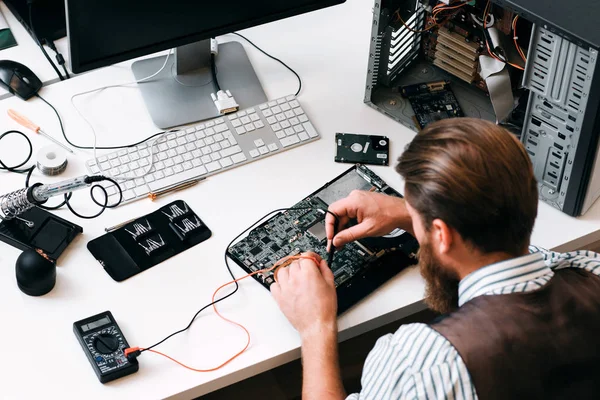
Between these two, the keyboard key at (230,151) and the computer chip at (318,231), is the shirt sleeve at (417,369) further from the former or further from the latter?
the keyboard key at (230,151)

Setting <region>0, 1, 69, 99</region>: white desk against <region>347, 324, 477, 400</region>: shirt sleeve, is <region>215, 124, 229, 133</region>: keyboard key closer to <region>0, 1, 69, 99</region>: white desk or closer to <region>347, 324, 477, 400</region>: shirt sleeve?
<region>0, 1, 69, 99</region>: white desk

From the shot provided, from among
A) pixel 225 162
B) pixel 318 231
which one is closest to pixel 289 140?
pixel 225 162

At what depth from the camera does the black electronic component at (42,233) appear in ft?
4.73

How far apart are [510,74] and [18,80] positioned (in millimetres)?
1061

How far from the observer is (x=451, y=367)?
1049 millimetres

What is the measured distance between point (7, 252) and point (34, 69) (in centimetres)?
52

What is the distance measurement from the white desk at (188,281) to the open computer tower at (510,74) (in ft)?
0.24

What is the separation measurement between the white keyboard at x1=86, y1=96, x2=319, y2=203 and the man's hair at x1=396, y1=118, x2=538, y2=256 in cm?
53

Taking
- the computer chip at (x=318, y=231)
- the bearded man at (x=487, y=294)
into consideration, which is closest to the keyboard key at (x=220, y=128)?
the computer chip at (x=318, y=231)

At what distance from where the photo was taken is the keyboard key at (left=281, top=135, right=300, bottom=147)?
5.35 ft

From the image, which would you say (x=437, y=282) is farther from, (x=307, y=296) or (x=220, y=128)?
(x=220, y=128)

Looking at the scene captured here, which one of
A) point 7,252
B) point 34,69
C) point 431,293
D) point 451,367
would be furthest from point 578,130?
point 34,69

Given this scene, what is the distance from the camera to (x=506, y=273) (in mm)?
1126

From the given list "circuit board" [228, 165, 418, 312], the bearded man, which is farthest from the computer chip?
the bearded man
